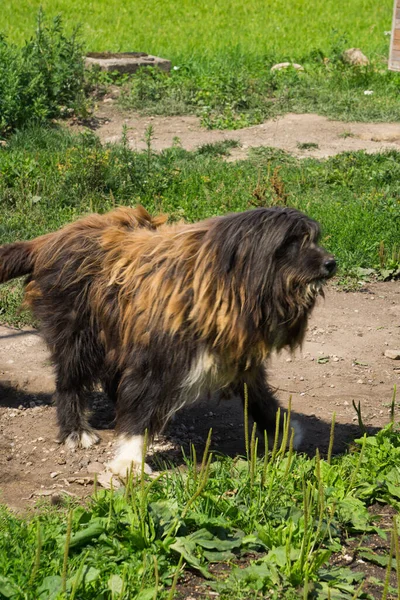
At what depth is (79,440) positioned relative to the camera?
17.6ft

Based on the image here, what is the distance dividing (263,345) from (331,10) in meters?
Result: 21.7

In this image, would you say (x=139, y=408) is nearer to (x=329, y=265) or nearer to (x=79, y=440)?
(x=79, y=440)

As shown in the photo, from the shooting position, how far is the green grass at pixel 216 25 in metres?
17.7

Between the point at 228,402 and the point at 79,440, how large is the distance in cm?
116

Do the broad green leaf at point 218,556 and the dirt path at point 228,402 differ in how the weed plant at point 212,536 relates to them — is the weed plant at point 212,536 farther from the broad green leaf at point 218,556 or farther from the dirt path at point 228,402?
the dirt path at point 228,402

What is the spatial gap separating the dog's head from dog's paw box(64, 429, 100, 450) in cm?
142

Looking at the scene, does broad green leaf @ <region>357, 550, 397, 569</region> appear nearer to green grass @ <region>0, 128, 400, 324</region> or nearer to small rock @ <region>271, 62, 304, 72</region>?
green grass @ <region>0, 128, 400, 324</region>

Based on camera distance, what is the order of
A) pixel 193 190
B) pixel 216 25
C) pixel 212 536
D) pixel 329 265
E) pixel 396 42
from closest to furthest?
pixel 212 536
pixel 329 265
pixel 193 190
pixel 396 42
pixel 216 25

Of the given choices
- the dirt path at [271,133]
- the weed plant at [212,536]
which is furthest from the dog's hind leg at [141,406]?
the dirt path at [271,133]

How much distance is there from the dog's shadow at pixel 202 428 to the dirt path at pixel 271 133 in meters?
5.59

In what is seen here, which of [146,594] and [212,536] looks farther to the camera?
[212,536]

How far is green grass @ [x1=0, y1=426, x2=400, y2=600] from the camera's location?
3.54 meters

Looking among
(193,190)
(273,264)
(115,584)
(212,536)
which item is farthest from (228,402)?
(193,190)

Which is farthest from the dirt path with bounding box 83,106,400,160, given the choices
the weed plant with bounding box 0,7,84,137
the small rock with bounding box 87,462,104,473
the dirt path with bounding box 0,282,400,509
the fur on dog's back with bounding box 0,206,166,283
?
the small rock with bounding box 87,462,104,473
